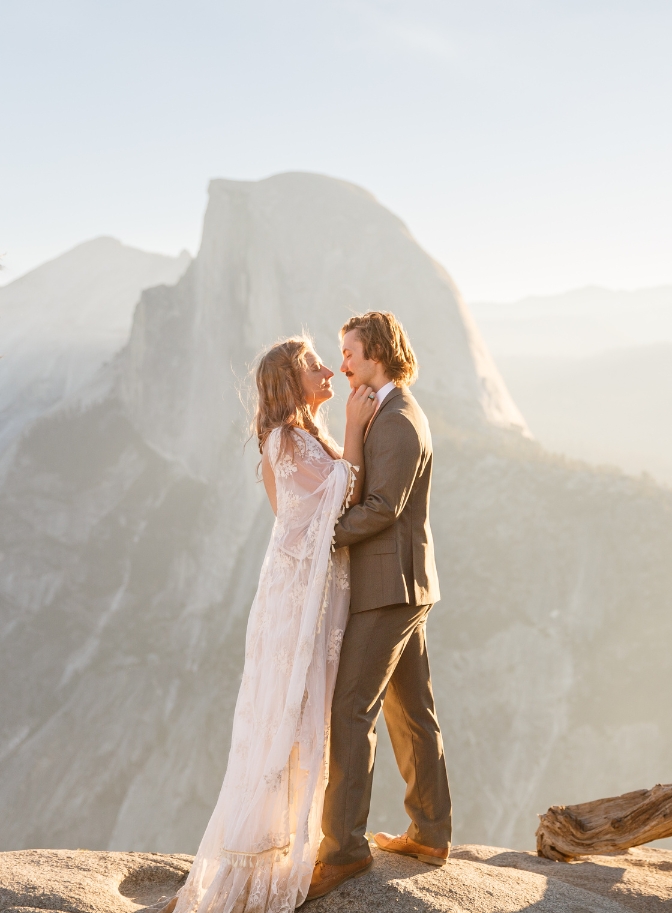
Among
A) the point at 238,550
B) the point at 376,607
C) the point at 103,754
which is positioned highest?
the point at 238,550

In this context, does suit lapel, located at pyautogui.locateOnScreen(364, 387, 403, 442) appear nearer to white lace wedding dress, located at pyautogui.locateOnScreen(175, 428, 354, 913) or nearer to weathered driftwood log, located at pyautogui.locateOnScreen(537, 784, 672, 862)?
white lace wedding dress, located at pyautogui.locateOnScreen(175, 428, 354, 913)

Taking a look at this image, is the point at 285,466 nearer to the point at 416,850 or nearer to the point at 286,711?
the point at 286,711

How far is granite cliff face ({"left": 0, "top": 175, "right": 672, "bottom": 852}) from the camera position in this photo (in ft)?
57.6

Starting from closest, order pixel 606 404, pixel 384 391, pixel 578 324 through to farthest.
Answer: pixel 384 391 → pixel 606 404 → pixel 578 324

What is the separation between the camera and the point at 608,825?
16.2ft

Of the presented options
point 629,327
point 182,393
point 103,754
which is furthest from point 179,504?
point 629,327

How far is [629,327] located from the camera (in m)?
88.1

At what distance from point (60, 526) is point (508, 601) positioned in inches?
568

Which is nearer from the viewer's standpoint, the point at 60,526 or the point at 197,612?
the point at 197,612

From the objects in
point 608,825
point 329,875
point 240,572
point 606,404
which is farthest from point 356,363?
point 606,404

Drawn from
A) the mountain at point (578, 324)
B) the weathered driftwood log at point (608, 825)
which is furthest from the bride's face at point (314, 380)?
the mountain at point (578, 324)

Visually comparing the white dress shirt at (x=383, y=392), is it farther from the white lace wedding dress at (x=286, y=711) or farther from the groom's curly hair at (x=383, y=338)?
the white lace wedding dress at (x=286, y=711)

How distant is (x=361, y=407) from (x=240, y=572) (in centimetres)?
2112

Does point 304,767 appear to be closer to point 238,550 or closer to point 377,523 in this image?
point 377,523
